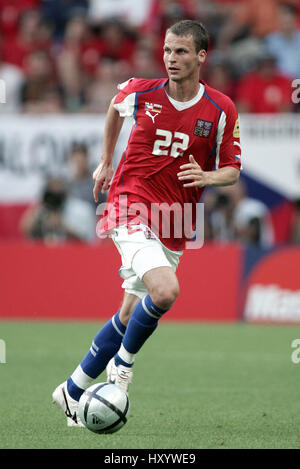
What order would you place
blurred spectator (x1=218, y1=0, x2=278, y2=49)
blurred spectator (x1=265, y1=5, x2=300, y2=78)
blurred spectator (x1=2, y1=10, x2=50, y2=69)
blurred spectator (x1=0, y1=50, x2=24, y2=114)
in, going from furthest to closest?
1. blurred spectator (x1=218, y1=0, x2=278, y2=49)
2. blurred spectator (x1=2, y1=10, x2=50, y2=69)
3. blurred spectator (x1=265, y1=5, x2=300, y2=78)
4. blurred spectator (x1=0, y1=50, x2=24, y2=114)

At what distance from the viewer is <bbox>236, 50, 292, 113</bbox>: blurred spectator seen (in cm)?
1444

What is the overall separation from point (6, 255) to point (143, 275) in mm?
7078

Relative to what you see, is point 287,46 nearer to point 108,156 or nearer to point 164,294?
point 108,156

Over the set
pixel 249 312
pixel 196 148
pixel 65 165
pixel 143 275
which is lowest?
pixel 249 312

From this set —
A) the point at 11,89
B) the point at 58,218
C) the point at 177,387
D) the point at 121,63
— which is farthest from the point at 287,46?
the point at 177,387

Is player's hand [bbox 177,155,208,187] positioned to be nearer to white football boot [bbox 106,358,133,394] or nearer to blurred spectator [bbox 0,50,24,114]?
white football boot [bbox 106,358,133,394]

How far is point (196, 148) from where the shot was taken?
6.05 meters

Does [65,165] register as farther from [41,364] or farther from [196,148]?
[196,148]

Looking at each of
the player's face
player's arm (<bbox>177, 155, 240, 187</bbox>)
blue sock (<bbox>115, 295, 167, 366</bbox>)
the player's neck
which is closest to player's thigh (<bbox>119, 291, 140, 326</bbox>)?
blue sock (<bbox>115, 295, 167, 366</bbox>)

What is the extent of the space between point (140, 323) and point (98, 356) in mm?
550

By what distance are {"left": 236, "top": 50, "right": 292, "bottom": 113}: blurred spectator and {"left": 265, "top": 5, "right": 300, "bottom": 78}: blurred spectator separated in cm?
88

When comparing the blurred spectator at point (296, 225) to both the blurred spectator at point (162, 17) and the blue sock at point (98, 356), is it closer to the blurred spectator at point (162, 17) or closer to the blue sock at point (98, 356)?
the blurred spectator at point (162, 17)

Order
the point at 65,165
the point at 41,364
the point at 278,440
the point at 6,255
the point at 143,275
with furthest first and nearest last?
1. the point at 65,165
2. the point at 6,255
3. the point at 41,364
4. the point at 143,275
5. the point at 278,440

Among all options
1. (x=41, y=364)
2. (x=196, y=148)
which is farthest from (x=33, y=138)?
(x=196, y=148)
